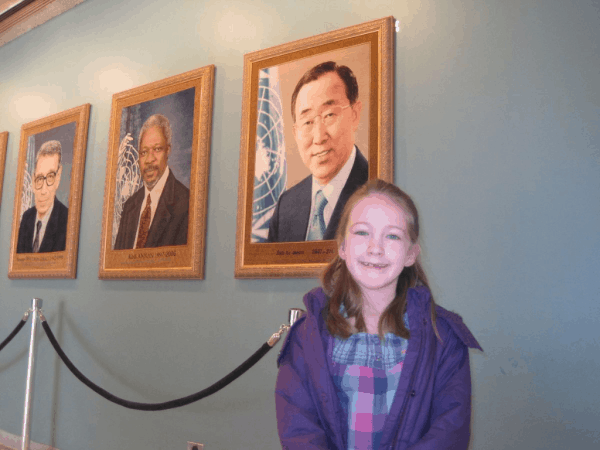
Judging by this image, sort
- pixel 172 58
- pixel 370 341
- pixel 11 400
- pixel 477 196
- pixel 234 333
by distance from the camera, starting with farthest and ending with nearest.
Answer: pixel 11 400 < pixel 172 58 < pixel 234 333 < pixel 477 196 < pixel 370 341

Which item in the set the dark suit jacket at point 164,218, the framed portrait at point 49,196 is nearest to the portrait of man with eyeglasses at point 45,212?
the framed portrait at point 49,196

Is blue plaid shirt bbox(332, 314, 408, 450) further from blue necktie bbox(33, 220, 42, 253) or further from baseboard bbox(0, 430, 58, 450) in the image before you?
blue necktie bbox(33, 220, 42, 253)

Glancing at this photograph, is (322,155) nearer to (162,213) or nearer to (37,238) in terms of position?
(162,213)

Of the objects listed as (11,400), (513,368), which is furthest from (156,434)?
(513,368)

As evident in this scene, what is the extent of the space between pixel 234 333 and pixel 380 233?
210 centimetres

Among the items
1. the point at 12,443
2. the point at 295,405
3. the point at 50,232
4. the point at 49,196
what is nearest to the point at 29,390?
the point at 12,443

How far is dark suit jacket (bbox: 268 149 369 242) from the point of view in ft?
11.0

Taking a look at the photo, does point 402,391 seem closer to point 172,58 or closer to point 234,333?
point 234,333

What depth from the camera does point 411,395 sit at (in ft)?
5.86

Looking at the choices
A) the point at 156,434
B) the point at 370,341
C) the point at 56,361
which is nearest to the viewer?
the point at 370,341

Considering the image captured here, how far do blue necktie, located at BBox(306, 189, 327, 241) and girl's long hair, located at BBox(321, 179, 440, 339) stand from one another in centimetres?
116

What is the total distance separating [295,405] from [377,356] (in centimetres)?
35

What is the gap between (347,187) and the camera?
3.36 m

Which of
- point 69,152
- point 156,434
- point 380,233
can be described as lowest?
point 156,434
